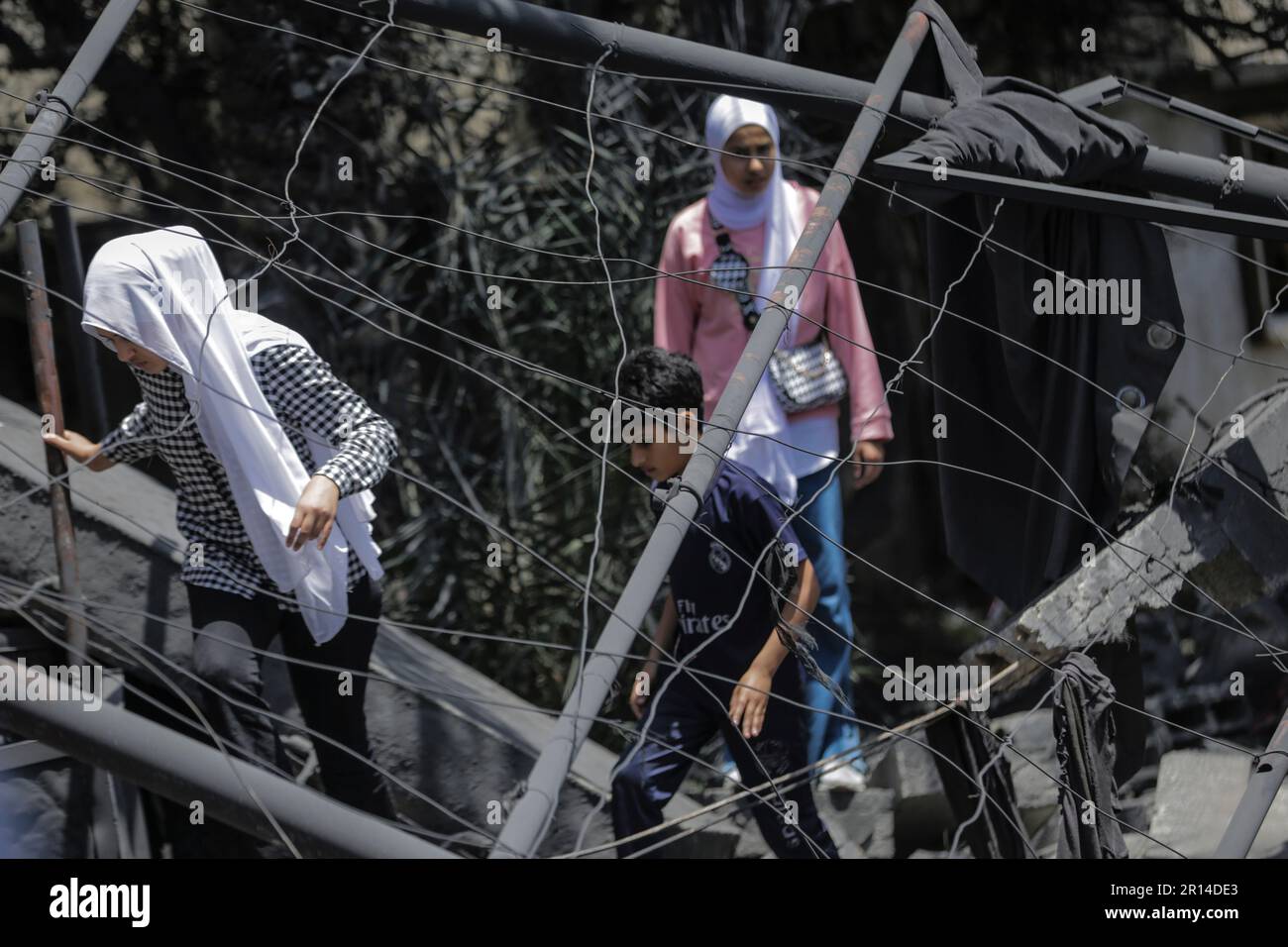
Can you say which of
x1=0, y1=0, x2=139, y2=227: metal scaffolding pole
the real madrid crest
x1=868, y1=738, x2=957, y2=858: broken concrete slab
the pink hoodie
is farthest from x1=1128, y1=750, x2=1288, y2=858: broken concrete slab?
x1=0, y1=0, x2=139, y2=227: metal scaffolding pole

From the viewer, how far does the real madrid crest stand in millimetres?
3566

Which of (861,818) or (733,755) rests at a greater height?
(733,755)

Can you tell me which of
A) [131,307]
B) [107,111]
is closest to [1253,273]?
[107,111]

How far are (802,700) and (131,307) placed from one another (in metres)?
1.86

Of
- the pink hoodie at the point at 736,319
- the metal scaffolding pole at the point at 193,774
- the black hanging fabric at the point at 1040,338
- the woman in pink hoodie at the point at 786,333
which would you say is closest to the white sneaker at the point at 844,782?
the woman in pink hoodie at the point at 786,333

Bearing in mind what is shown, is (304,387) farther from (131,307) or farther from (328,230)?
(328,230)

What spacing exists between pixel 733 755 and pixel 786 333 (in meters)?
1.20

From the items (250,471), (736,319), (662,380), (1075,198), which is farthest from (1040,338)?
(250,471)

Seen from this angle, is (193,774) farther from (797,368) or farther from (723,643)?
(797,368)

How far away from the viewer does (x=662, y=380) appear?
3.57m

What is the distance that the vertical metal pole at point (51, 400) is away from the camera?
370cm

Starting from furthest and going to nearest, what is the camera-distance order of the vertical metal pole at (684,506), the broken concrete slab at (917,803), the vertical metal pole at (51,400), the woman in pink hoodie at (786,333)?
the broken concrete slab at (917,803)
the woman in pink hoodie at (786,333)
the vertical metal pole at (51,400)
the vertical metal pole at (684,506)

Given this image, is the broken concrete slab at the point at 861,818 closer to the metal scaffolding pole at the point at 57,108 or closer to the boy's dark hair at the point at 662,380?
the boy's dark hair at the point at 662,380
